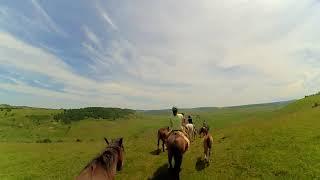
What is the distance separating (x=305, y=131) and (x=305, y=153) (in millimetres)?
5677

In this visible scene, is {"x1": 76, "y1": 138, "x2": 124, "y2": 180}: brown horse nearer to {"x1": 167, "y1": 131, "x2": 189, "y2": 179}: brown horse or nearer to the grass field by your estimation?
{"x1": 167, "y1": 131, "x2": 189, "y2": 179}: brown horse

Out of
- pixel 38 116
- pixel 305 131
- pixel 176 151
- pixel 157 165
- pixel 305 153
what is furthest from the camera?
pixel 38 116

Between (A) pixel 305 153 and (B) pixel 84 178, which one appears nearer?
(B) pixel 84 178

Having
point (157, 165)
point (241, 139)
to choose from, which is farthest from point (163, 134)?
point (241, 139)

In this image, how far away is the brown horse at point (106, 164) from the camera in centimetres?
1110

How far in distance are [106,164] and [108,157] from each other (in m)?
0.41

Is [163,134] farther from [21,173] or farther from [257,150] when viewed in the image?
[21,173]

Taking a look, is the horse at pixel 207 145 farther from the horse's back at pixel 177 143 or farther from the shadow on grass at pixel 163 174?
the horse's back at pixel 177 143

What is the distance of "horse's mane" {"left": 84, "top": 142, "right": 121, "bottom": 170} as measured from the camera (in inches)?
468

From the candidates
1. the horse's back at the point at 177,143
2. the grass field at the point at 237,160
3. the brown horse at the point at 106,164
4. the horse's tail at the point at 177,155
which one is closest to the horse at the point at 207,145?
the grass field at the point at 237,160

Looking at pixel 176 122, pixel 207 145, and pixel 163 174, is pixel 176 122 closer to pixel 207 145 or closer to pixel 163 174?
pixel 163 174

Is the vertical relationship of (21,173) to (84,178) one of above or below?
below

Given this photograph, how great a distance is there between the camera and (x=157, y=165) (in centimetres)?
2805

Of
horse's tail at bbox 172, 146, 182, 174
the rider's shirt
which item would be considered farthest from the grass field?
the rider's shirt
